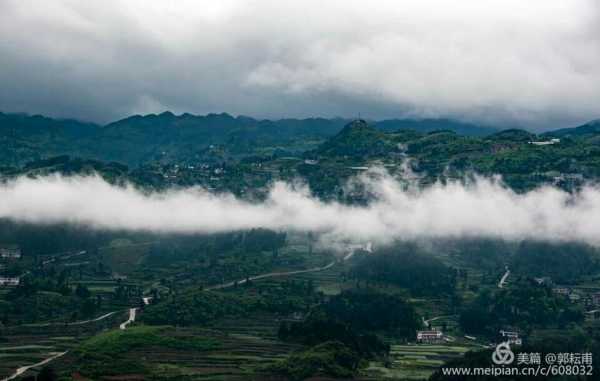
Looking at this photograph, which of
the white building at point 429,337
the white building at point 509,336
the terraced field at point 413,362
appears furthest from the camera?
the white building at point 509,336

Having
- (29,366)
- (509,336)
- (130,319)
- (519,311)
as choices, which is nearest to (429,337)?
(509,336)

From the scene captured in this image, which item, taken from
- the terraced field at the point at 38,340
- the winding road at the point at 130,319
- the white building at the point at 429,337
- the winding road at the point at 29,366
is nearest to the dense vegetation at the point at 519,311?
the white building at the point at 429,337

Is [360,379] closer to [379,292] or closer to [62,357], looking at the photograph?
[62,357]

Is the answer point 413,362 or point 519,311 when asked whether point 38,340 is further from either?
point 519,311

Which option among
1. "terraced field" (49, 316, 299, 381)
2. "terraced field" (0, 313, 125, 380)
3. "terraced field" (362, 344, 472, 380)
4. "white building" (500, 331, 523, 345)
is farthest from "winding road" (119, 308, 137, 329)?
A: "white building" (500, 331, 523, 345)

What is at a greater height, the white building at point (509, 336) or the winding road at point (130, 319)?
the winding road at point (130, 319)

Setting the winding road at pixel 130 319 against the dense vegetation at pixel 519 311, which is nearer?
the winding road at pixel 130 319

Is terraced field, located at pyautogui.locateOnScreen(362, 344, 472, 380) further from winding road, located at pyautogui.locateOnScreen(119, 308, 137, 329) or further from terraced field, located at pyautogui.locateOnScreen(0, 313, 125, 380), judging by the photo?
terraced field, located at pyautogui.locateOnScreen(0, 313, 125, 380)

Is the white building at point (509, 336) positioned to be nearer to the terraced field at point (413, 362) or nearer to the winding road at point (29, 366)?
the terraced field at point (413, 362)

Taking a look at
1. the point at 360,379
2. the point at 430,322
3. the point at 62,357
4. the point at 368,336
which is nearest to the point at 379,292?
the point at 430,322

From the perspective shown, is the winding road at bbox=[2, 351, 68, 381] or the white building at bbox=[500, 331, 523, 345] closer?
the winding road at bbox=[2, 351, 68, 381]

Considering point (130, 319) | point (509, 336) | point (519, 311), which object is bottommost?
point (509, 336)
